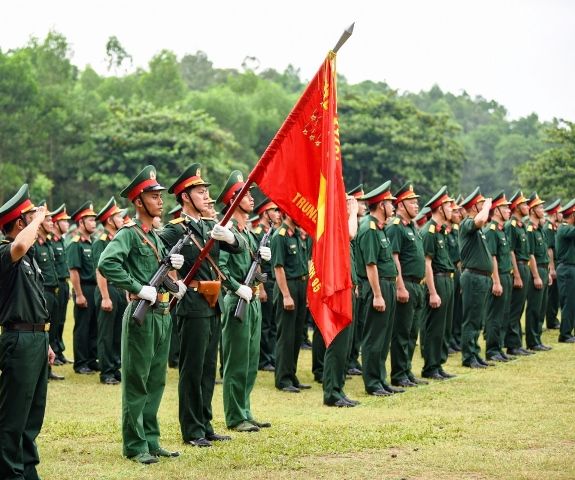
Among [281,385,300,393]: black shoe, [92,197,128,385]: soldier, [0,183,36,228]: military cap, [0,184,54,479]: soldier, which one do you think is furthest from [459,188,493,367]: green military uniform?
[0,184,54,479]: soldier

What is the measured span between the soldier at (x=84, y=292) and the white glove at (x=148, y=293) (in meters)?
6.83

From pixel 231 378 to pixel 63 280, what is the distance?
22.0ft

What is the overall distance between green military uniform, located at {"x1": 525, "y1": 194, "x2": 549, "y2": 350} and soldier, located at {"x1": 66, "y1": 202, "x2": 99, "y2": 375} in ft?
23.1

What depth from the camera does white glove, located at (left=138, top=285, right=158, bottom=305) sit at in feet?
25.0

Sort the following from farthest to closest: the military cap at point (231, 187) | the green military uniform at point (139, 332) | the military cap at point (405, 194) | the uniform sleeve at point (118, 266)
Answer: the military cap at point (405, 194) → the military cap at point (231, 187) → the green military uniform at point (139, 332) → the uniform sleeve at point (118, 266)

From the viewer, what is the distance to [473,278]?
14.2m

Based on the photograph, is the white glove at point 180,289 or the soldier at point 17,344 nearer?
the soldier at point 17,344

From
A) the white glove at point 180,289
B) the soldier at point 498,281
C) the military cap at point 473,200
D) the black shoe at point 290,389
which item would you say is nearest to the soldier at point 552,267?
the military cap at point 473,200

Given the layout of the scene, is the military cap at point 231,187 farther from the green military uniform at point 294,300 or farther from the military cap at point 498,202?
the military cap at point 498,202

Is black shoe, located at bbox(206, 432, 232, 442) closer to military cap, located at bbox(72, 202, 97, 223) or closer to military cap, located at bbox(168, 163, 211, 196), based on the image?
military cap, located at bbox(168, 163, 211, 196)

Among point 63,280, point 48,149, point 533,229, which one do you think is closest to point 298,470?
point 63,280

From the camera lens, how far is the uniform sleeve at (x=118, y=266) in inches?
302

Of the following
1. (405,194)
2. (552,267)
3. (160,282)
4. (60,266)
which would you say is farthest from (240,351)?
(552,267)

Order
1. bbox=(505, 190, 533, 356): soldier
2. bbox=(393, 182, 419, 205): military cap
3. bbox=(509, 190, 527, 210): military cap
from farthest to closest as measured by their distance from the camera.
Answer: bbox=(509, 190, 527, 210): military cap
bbox=(505, 190, 533, 356): soldier
bbox=(393, 182, 419, 205): military cap
